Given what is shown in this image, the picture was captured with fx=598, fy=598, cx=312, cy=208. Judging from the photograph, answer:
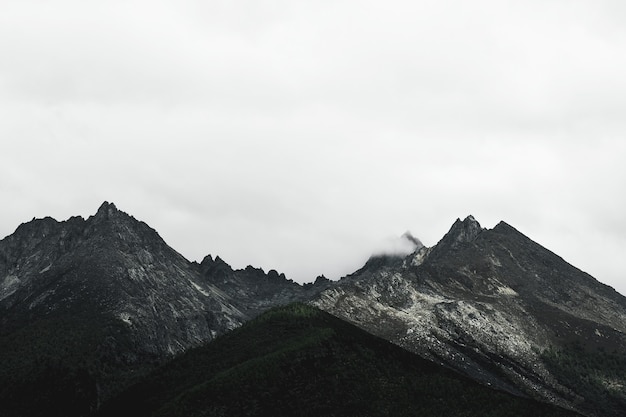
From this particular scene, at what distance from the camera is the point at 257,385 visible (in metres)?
131

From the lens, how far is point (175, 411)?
12406 centimetres

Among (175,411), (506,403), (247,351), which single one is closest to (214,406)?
(175,411)

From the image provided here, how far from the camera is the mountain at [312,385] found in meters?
126

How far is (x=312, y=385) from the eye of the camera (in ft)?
435

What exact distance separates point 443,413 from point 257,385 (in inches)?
1608

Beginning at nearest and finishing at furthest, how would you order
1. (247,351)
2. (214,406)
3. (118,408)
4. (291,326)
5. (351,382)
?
(214,406) → (351,382) → (118,408) → (247,351) → (291,326)

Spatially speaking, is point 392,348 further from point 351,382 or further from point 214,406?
point 214,406

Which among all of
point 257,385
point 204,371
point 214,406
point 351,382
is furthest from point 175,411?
point 351,382

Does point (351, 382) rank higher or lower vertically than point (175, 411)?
higher

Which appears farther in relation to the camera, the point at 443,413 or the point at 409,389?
the point at 409,389

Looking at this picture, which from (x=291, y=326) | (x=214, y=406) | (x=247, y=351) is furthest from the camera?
(x=291, y=326)

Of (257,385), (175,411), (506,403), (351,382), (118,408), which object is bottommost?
(118,408)

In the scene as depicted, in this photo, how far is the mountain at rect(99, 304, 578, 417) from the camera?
126375 mm

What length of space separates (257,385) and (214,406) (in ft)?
35.7
